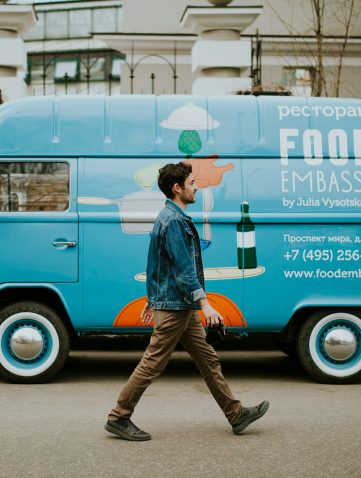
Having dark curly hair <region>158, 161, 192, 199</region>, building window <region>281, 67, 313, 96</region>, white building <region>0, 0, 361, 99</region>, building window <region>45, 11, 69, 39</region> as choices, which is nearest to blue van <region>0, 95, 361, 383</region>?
dark curly hair <region>158, 161, 192, 199</region>

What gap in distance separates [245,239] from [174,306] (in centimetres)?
238

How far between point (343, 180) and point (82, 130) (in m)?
2.57

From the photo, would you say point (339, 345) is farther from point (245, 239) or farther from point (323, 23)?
point (323, 23)

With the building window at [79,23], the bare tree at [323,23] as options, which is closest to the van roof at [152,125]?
the bare tree at [323,23]

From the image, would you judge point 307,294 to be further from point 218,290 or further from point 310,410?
point 310,410

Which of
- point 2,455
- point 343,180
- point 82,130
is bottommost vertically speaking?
point 2,455

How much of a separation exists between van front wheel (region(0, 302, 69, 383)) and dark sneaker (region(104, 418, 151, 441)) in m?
2.24

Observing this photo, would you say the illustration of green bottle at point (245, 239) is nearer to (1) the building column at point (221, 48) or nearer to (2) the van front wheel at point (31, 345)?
(2) the van front wheel at point (31, 345)

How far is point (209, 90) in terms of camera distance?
14047 millimetres

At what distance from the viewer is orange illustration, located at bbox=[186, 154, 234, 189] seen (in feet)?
27.6

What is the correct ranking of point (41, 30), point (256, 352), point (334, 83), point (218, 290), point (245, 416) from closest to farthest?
1. point (245, 416)
2. point (218, 290)
3. point (256, 352)
4. point (334, 83)
5. point (41, 30)

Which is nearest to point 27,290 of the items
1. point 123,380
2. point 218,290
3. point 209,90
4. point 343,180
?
point 123,380

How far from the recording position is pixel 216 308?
839 cm

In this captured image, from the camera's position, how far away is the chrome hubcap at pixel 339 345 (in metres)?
8.46
